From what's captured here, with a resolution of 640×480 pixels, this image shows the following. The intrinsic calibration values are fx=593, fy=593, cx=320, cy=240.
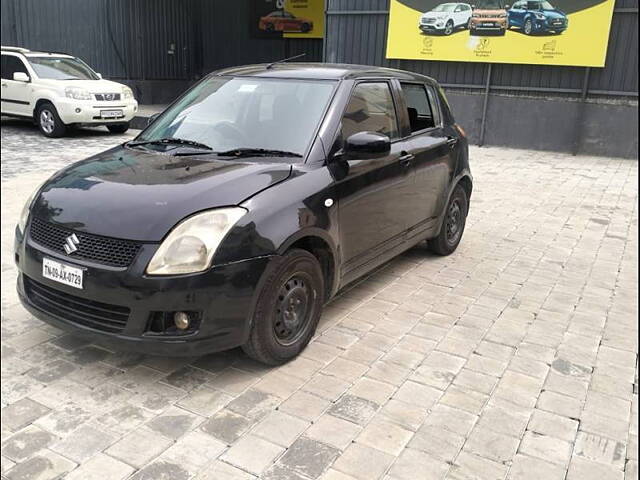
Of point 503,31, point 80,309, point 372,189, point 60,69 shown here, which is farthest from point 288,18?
point 80,309

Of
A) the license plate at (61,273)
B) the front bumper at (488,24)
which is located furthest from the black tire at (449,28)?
the license plate at (61,273)

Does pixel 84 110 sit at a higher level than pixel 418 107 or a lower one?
lower

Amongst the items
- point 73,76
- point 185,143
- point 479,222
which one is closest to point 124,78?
point 73,76

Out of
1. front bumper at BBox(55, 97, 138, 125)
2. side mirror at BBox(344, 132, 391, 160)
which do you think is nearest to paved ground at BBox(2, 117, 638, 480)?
side mirror at BBox(344, 132, 391, 160)

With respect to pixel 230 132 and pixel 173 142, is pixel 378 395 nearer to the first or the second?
pixel 230 132

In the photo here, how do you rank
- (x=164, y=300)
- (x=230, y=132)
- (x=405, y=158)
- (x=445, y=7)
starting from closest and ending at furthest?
(x=164, y=300)
(x=230, y=132)
(x=405, y=158)
(x=445, y=7)

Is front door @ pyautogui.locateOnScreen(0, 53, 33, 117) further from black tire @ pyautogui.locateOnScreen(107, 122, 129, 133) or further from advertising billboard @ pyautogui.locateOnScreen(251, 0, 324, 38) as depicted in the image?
advertising billboard @ pyautogui.locateOnScreen(251, 0, 324, 38)

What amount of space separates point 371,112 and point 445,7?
10.3 meters

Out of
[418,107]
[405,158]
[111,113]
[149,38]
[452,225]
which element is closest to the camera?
[405,158]

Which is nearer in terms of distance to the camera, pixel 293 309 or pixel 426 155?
pixel 293 309

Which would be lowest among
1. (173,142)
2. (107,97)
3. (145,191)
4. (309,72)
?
(107,97)

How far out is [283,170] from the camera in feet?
11.8

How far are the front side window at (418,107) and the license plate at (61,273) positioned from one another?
9.90ft

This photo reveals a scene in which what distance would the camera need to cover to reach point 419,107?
539 centimetres
